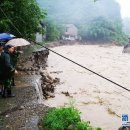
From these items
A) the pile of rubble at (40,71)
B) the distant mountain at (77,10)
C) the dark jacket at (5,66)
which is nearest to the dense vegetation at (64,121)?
the dark jacket at (5,66)

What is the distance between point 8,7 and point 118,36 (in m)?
57.4

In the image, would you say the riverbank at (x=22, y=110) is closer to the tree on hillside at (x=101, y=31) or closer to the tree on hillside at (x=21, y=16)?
the tree on hillside at (x=21, y=16)

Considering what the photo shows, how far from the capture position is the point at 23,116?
7.88 m

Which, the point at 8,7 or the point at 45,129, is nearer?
the point at 45,129

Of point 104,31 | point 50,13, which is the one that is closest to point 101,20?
point 104,31

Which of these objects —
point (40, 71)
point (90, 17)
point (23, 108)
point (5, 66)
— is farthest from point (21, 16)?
point (90, 17)

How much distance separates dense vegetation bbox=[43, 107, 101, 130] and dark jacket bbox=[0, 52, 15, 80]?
2007mm

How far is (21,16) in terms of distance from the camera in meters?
18.7

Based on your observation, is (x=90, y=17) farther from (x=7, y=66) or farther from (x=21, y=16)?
(x=7, y=66)

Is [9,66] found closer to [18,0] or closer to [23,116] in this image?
[23,116]

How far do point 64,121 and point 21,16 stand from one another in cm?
1283

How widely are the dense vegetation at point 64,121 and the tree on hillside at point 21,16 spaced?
9832mm

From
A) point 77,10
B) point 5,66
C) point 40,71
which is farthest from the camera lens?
point 77,10

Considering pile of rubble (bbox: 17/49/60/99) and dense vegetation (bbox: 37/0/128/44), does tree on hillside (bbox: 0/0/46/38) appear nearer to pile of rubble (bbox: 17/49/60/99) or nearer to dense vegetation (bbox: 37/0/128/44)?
pile of rubble (bbox: 17/49/60/99)
